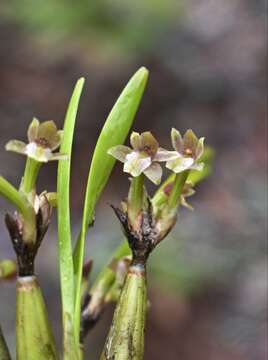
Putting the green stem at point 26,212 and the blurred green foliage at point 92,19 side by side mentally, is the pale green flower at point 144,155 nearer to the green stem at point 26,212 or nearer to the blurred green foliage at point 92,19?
the green stem at point 26,212

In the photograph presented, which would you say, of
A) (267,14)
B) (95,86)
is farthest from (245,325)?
(267,14)

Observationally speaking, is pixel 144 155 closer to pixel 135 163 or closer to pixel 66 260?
pixel 135 163

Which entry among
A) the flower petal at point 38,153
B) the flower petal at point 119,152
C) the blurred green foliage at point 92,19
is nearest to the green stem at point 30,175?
the flower petal at point 38,153

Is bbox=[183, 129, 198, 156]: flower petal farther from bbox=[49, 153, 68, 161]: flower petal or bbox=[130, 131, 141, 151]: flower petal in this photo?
bbox=[49, 153, 68, 161]: flower petal

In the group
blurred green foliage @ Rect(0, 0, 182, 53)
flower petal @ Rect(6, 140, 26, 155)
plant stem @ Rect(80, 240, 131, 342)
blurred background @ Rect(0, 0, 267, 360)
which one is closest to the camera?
flower petal @ Rect(6, 140, 26, 155)

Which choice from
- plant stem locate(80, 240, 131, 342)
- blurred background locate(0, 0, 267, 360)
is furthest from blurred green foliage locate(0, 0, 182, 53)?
plant stem locate(80, 240, 131, 342)

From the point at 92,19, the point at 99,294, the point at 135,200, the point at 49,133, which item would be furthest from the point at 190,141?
the point at 92,19

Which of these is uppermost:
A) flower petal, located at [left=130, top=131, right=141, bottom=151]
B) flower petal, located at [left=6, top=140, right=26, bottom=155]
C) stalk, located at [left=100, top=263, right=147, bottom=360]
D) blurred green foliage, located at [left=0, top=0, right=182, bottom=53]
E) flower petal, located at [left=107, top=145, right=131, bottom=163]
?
blurred green foliage, located at [left=0, top=0, right=182, bottom=53]
